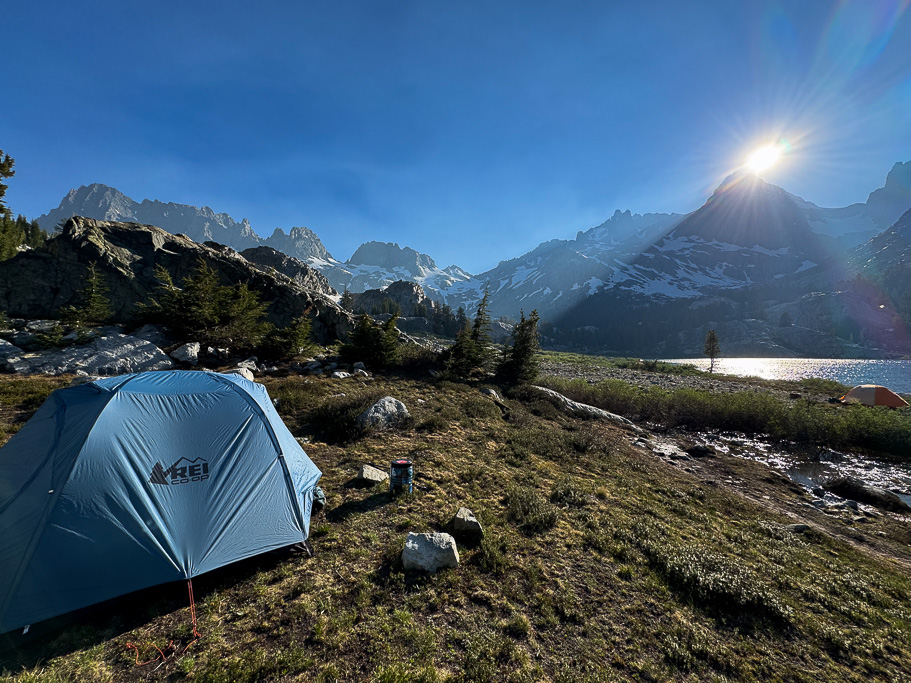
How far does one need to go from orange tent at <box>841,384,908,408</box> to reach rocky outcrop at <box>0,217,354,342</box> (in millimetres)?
45202

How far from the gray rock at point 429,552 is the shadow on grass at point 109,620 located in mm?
2421

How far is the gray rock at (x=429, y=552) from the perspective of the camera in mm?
5672

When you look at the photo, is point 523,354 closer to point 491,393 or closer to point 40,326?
point 491,393

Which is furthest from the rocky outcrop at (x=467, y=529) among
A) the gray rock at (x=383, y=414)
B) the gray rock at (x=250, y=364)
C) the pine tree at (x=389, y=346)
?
the pine tree at (x=389, y=346)

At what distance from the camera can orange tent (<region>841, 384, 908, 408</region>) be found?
79.6 feet

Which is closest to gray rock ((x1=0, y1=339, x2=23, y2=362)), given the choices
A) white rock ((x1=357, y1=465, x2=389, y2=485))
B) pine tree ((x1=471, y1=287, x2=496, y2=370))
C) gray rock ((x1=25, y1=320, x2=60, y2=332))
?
gray rock ((x1=25, y1=320, x2=60, y2=332))

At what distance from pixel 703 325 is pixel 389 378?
8786 inches

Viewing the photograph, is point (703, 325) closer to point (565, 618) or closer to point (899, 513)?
point (899, 513)

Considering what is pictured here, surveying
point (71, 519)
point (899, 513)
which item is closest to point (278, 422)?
point (71, 519)

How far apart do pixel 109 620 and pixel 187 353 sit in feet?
54.4

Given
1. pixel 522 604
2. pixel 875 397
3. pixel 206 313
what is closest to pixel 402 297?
pixel 206 313

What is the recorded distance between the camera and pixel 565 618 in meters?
5.10

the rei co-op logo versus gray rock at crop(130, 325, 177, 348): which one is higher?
gray rock at crop(130, 325, 177, 348)

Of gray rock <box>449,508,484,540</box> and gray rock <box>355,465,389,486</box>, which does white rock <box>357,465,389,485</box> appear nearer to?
gray rock <box>355,465,389,486</box>
